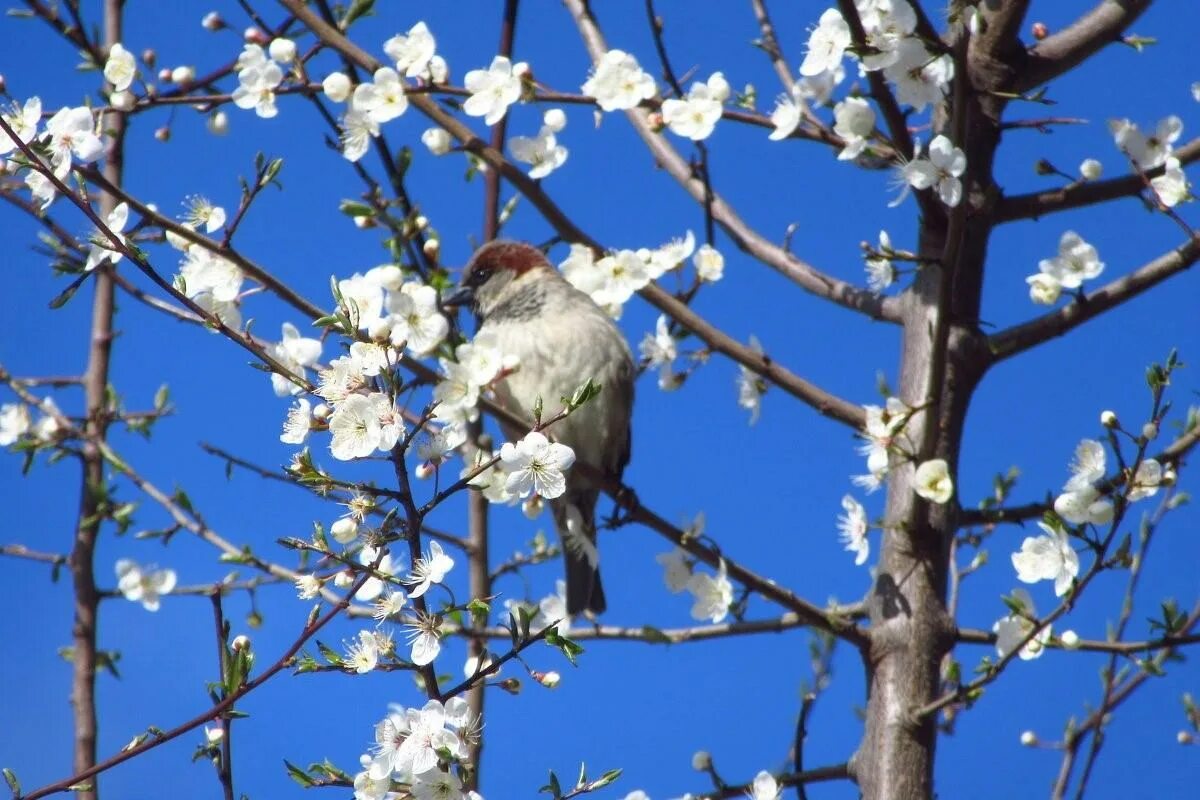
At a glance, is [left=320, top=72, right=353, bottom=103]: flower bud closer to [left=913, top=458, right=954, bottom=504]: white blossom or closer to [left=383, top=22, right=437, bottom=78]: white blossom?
[left=383, top=22, right=437, bottom=78]: white blossom

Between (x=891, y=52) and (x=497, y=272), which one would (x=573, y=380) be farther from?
(x=891, y=52)

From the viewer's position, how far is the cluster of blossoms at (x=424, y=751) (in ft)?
5.98

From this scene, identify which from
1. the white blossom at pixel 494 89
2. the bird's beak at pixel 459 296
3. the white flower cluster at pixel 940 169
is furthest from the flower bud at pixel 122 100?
the white flower cluster at pixel 940 169

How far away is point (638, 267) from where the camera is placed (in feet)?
10.4

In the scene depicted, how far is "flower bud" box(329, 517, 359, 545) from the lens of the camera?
75.7 inches

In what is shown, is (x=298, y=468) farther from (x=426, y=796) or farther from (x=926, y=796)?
(x=926, y=796)

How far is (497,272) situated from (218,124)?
1120mm

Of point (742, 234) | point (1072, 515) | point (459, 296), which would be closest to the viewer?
point (1072, 515)

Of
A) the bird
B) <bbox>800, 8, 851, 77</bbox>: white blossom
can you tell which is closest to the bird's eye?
the bird

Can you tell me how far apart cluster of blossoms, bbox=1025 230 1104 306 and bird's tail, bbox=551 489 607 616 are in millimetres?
1722

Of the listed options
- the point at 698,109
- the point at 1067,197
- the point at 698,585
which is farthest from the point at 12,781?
the point at 1067,197

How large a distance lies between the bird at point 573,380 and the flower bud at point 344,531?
1925 millimetres

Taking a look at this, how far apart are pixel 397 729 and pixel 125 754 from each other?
0.38m

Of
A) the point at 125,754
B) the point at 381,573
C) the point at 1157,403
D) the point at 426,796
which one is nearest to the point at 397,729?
the point at 426,796
